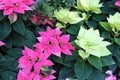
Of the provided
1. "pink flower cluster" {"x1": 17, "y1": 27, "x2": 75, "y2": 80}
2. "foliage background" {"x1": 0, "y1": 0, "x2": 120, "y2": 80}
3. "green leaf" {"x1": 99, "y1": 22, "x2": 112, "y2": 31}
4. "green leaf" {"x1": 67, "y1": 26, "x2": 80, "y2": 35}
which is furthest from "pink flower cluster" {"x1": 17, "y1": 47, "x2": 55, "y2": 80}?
"green leaf" {"x1": 99, "y1": 22, "x2": 112, "y2": 31}

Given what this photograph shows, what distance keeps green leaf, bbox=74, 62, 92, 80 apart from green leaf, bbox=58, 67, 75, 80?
3.1 inches

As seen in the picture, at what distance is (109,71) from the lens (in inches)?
84.7

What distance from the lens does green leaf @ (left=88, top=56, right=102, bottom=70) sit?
2.05m

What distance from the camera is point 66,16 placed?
231 centimetres

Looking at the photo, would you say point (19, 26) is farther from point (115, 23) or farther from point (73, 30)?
point (115, 23)

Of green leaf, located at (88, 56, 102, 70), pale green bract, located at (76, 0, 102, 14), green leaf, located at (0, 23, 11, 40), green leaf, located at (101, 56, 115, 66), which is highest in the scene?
pale green bract, located at (76, 0, 102, 14)

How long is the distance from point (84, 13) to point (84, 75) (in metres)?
0.58

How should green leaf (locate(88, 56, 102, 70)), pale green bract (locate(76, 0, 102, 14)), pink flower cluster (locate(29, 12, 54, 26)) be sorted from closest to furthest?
green leaf (locate(88, 56, 102, 70))
pink flower cluster (locate(29, 12, 54, 26))
pale green bract (locate(76, 0, 102, 14))

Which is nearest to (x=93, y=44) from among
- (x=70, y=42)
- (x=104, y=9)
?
(x=70, y=42)

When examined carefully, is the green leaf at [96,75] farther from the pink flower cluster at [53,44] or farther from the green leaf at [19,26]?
the green leaf at [19,26]

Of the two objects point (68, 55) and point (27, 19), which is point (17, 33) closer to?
point (27, 19)

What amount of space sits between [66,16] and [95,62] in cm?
44

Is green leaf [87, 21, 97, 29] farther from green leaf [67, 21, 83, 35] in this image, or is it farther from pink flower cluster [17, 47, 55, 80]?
pink flower cluster [17, 47, 55, 80]

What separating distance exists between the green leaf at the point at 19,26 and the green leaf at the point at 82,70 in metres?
0.42
